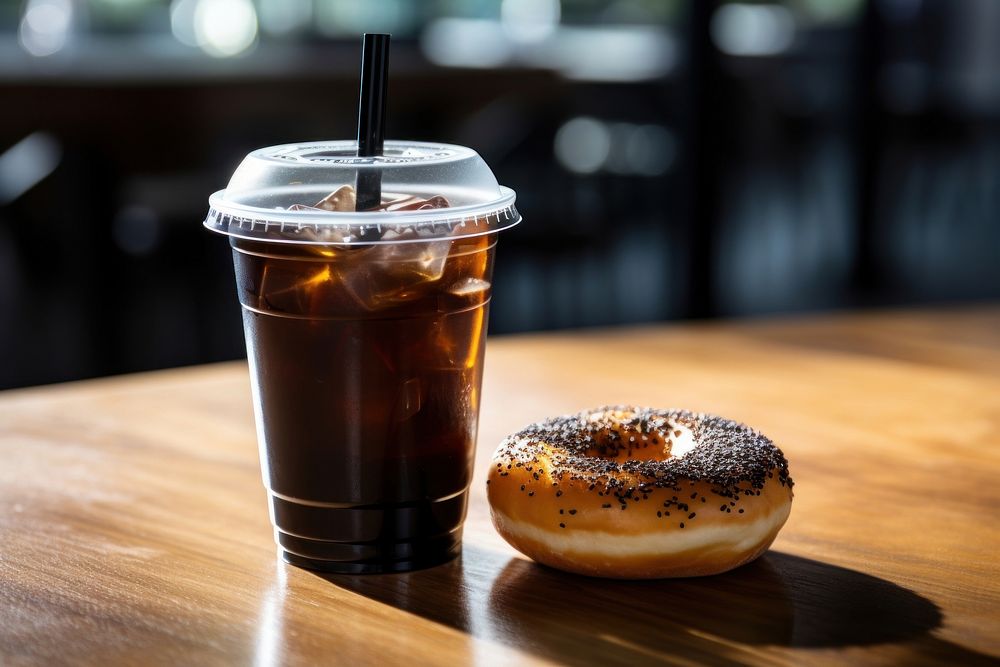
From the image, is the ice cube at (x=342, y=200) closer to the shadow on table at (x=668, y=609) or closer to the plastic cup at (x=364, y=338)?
the plastic cup at (x=364, y=338)

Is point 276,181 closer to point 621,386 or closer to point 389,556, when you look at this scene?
point 389,556

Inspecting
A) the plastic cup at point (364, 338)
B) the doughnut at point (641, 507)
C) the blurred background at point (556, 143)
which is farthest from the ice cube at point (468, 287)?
the blurred background at point (556, 143)

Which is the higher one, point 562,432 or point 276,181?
point 276,181

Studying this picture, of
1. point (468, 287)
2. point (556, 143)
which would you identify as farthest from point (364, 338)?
point (556, 143)

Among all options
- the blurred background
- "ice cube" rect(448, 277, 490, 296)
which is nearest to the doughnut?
"ice cube" rect(448, 277, 490, 296)

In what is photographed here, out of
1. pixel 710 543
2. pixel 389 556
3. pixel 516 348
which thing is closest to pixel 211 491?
pixel 389 556

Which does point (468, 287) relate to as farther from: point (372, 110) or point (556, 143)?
point (556, 143)
